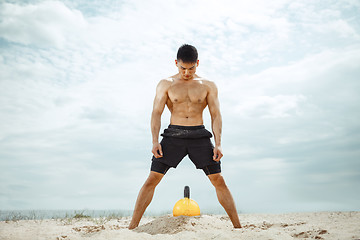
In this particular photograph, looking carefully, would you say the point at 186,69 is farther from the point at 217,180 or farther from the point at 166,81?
the point at 217,180

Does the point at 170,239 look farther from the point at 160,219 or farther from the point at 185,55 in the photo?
the point at 185,55

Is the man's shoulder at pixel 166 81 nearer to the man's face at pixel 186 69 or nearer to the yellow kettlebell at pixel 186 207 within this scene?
the man's face at pixel 186 69

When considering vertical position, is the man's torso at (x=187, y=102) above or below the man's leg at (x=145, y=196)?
above

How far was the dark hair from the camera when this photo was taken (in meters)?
4.98

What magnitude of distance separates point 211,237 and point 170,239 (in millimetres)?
478

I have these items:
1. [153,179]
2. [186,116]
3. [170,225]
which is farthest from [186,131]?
[170,225]

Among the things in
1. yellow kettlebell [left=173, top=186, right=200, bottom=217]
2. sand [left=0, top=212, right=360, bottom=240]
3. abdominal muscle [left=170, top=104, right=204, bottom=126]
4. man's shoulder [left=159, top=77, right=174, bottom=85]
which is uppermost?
man's shoulder [left=159, top=77, right=174, bottom=85]

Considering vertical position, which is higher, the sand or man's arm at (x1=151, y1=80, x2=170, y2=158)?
man's arm at (x1=151, y1=80, x2=170, y2=158)

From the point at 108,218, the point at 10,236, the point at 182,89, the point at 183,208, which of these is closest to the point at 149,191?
the point at 183,208

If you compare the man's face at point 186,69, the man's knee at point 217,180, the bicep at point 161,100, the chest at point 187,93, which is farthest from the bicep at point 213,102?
the man's knee at point 217,180

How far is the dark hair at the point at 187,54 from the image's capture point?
196 inches

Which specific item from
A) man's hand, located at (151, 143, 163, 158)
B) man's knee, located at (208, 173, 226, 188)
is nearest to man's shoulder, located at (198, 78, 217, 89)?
man's hand, located at (151, 143, 163, 158)

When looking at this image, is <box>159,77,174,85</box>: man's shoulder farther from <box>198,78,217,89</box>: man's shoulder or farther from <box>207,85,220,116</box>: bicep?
<box>207,85,220,116</box>: bicep

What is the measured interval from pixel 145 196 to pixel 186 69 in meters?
1.93
